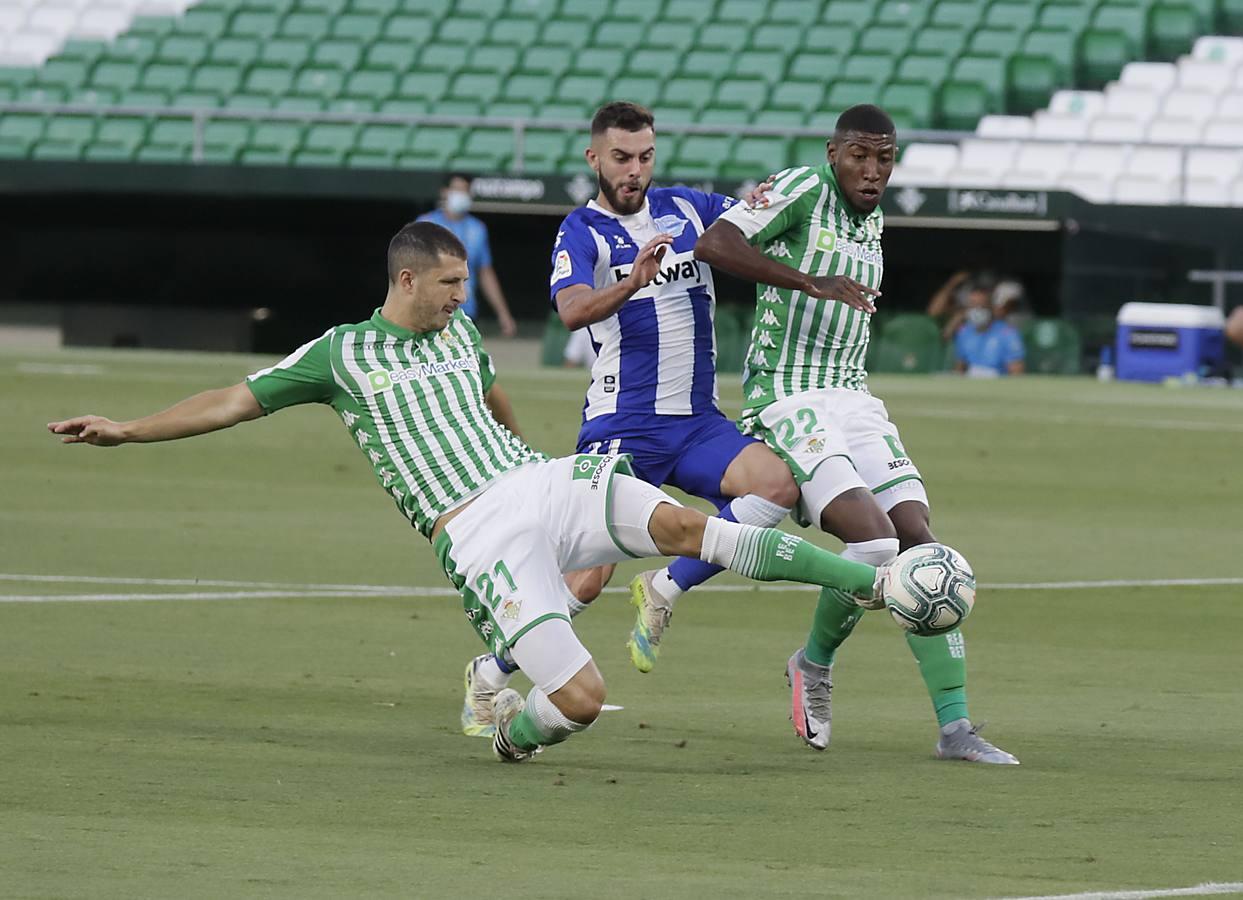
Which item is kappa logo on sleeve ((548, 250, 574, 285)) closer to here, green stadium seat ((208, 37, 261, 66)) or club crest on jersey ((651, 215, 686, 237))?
club crest on jersey ((651, 215, 686, 237))

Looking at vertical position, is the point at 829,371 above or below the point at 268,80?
below

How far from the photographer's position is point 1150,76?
31984mm

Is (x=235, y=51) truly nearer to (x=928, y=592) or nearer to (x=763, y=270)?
(x=763, y=270)

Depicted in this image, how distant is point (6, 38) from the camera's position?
36.9 meters

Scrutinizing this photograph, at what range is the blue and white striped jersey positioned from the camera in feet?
26.1

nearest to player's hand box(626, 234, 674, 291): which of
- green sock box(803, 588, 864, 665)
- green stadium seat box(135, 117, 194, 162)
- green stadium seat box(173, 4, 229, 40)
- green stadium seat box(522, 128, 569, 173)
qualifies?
green sock box(803, 588, 864, 665)

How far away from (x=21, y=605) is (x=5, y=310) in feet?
87.2

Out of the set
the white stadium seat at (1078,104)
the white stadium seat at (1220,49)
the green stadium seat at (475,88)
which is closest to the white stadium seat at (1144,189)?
the white stadium seat at (1078,104)

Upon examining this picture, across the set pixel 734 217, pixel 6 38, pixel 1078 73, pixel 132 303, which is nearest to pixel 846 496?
pixel 734 217

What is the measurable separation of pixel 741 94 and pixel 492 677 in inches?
1030

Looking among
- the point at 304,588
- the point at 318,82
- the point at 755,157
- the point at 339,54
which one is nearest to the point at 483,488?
the point at 304,588

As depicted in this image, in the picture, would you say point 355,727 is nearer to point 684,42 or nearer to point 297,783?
point 297,783

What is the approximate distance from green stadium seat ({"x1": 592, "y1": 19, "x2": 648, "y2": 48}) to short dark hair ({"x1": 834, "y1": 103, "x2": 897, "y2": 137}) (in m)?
27.1

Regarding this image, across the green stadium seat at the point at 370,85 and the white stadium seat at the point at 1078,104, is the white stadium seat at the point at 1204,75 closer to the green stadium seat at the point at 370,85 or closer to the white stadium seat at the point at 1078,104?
the white stadium seat at the point at 1078,104
